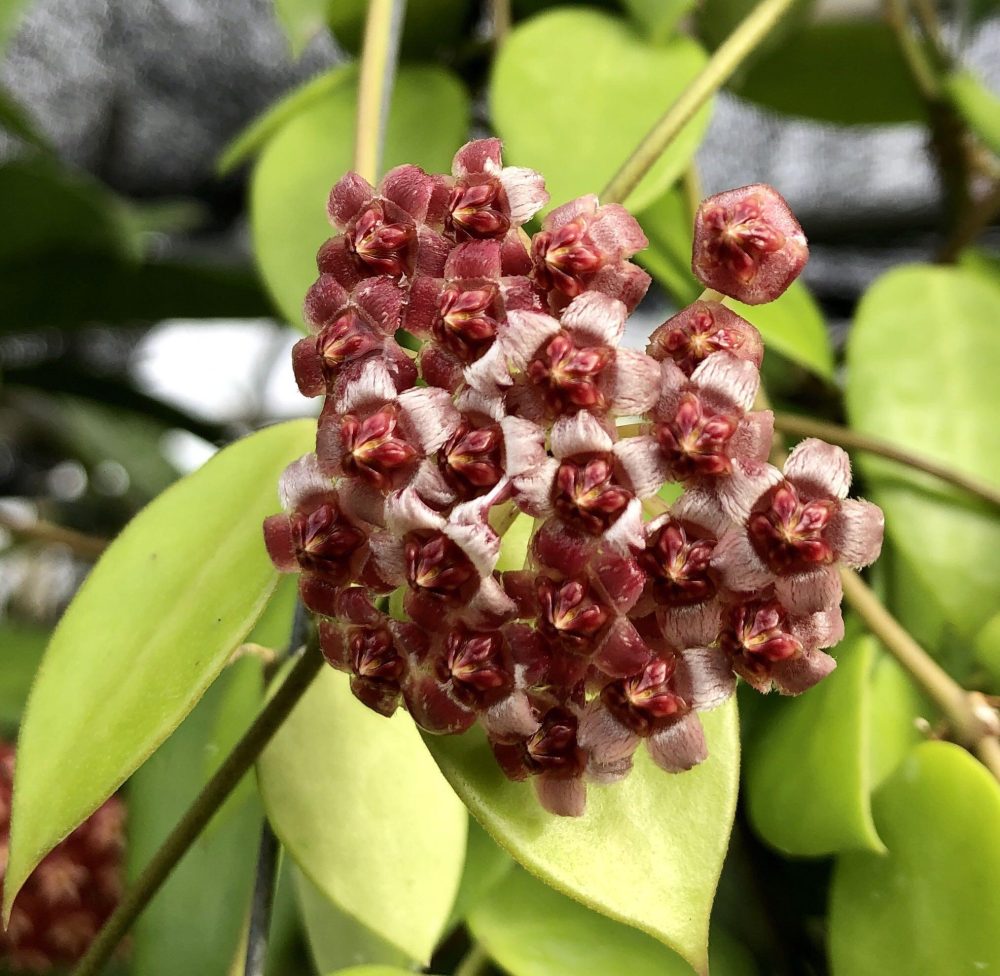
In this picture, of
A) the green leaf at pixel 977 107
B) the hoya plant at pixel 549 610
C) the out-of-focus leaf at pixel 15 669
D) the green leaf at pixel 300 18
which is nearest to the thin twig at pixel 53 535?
the out-of-focus leaf at pixel 15 669

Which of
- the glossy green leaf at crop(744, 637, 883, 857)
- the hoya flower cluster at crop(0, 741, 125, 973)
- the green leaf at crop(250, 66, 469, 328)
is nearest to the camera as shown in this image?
the glossy green leaf at crop(744, 637, 883, 857)

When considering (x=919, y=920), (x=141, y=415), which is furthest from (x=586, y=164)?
(x=141, y=415)

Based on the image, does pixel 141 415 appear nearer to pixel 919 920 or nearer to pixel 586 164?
pixel 586 164

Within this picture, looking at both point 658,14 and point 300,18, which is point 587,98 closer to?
point 658,14

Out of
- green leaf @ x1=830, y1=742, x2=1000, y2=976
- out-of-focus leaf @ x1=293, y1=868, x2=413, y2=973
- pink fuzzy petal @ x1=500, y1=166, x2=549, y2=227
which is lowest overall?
out-of-focus leaf @ x1=293, y1=868, x2=413, y2=973

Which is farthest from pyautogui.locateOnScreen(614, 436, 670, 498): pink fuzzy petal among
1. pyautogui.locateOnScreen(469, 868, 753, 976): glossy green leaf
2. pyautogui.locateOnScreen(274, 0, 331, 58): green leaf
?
pyautogui.locateOnScreen(274, 0, 331, 58): green leaf

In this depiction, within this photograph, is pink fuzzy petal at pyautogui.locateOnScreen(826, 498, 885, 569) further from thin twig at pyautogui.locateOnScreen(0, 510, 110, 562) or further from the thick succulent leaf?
thin twig at pyautogui.locateOnScreen(0, 510, 110, 562)

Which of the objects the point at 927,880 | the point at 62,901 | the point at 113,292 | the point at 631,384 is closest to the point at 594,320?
the point at 631,384
